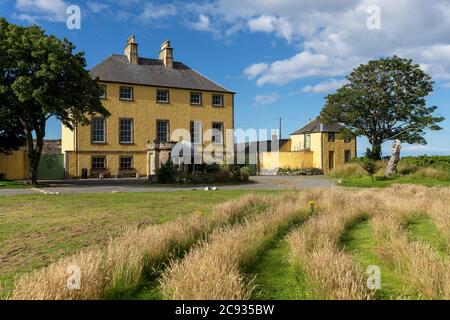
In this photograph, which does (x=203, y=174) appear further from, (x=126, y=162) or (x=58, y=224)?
(x=58, y=224)

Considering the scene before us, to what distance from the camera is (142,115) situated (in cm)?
4009

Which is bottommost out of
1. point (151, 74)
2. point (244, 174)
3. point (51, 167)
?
point (244, 174)

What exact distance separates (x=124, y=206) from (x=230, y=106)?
32180 mm

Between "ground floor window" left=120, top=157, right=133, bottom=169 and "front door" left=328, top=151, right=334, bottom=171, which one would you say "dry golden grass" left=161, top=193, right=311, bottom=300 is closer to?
"ground floor window" left=120, top=157, right=133, bottom=169

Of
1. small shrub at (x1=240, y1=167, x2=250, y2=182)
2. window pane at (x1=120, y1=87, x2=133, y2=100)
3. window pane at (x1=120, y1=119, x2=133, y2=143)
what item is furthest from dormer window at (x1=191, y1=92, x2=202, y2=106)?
small shrub at (x1=240, y1=167, x2=250, y2=182)

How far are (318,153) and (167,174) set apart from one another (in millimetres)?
24394

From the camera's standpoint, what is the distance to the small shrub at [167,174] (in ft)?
91.0

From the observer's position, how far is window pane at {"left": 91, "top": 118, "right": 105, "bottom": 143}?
124ft

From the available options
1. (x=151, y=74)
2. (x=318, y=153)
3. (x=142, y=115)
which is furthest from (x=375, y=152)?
(x=151, y=74)

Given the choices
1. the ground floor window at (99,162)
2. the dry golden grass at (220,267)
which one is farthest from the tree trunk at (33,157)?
the dry golden grass at (220,267)

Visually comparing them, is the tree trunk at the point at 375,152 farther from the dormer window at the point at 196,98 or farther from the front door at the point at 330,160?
the dormer window at the point at 196,98

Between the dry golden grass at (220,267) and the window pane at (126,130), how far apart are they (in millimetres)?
32392
